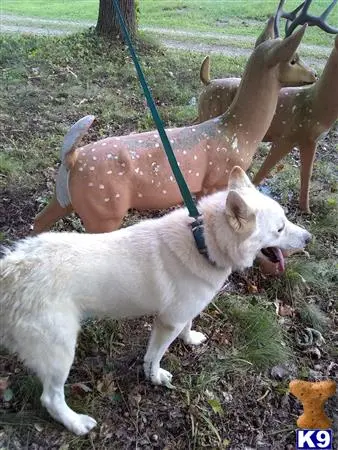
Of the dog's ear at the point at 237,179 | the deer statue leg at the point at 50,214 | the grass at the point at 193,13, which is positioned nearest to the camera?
the dog's ear at the point at 237,179

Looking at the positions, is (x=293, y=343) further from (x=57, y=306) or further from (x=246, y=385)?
(x=57, y=306)

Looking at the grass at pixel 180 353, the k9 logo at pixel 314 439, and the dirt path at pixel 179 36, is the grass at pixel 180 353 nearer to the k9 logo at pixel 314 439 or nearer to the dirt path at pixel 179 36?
the k9 logo at pixel 314 439

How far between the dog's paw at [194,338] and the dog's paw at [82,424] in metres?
0.91

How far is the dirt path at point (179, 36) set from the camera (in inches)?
446

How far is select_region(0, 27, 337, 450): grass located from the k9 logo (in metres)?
0.11

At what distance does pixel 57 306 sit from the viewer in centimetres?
242

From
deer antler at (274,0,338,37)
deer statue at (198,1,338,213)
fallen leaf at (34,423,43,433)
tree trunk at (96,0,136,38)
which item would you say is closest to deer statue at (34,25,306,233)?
deer antler at (274,0,338,37)

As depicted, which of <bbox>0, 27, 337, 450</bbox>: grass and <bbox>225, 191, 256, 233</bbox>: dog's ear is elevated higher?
<bbox>225, 191, 256, 233</bbox>: dog's ear

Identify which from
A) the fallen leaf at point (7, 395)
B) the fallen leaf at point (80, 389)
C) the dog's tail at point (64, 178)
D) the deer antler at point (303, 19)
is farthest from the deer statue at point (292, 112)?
the fallen leaf at point (7, 395)

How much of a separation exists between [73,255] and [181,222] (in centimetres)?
67

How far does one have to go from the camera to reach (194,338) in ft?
11.4

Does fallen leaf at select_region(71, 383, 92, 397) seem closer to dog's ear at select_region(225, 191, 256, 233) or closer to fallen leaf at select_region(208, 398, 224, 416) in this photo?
fallen leaf at select_region(208, 398, 224, 416)

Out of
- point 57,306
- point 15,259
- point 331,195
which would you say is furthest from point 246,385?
point 331,195

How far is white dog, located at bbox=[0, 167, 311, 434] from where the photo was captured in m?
2.42
